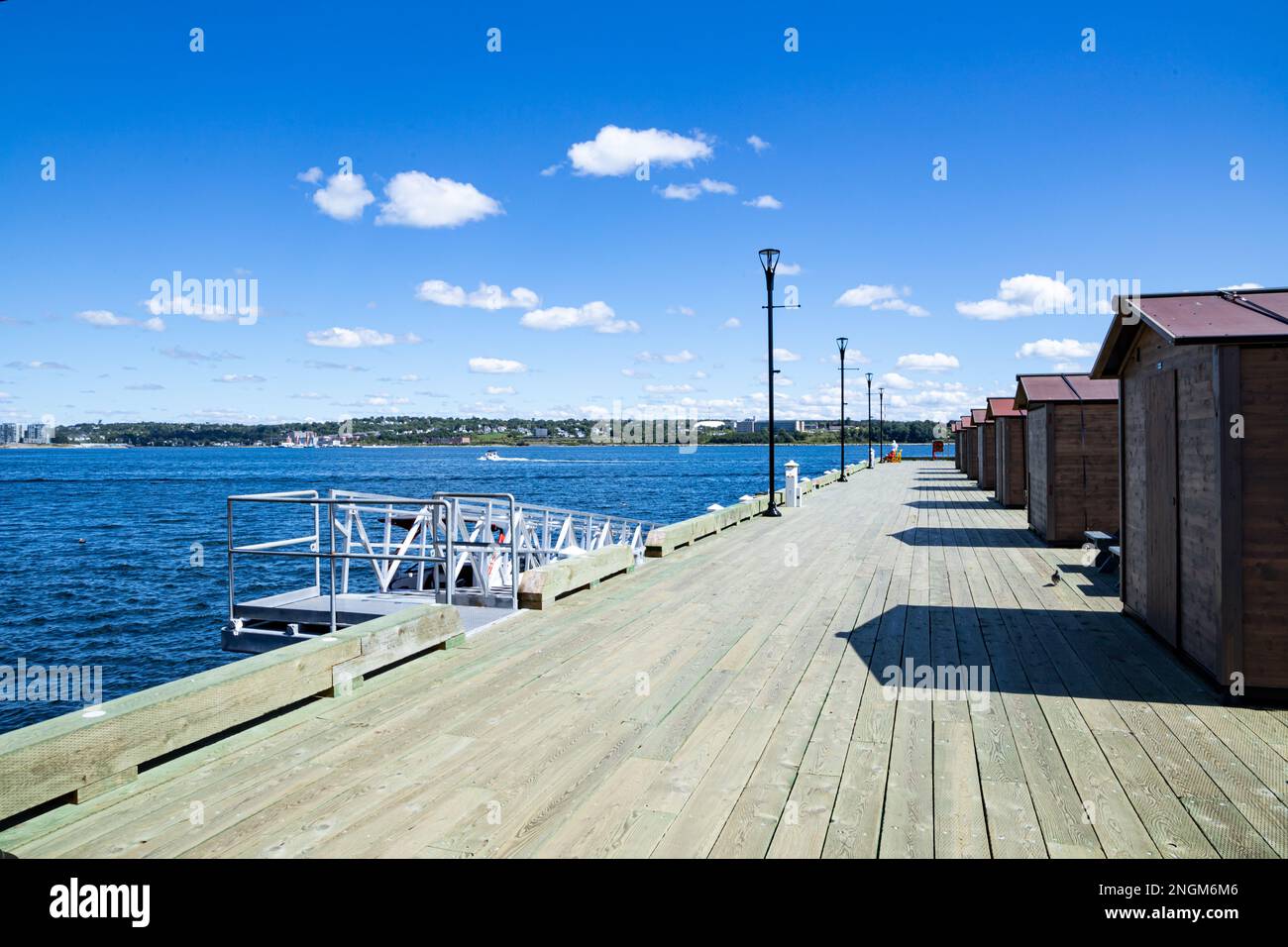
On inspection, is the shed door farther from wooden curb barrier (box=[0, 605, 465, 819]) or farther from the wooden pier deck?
wooden curb barrier (box=[0, 605, 465, 819])

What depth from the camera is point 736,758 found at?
4559 millimetres

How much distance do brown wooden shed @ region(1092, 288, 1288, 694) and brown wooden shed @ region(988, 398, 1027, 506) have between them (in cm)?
1344

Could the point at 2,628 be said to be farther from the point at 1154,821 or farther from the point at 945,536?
the point at 1154,821

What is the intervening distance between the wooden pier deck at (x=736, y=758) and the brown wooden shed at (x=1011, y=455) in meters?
12.6

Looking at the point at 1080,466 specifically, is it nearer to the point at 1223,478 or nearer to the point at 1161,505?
the point at 1161,505

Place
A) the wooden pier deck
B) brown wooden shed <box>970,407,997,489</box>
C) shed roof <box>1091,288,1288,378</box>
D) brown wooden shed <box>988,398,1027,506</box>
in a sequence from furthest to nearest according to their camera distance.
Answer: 1. brown wooden shed <box>970,407,997,489</box>
2. brown wooden shed <box>988,398,1027,506</box>
3. shed roof <box>1091,288,1288,378</box>
4. the wooden pier deck

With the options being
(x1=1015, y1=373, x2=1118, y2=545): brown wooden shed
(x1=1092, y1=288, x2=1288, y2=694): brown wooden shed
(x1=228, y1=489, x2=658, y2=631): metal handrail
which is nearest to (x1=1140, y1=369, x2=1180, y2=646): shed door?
(x1=1092, y1=288, x2=1288, y2=694): brown wooden shed

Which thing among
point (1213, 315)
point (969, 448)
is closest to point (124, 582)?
point (1213, 315)

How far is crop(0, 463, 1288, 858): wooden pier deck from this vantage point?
11.8 ft

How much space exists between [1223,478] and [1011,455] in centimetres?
1576
